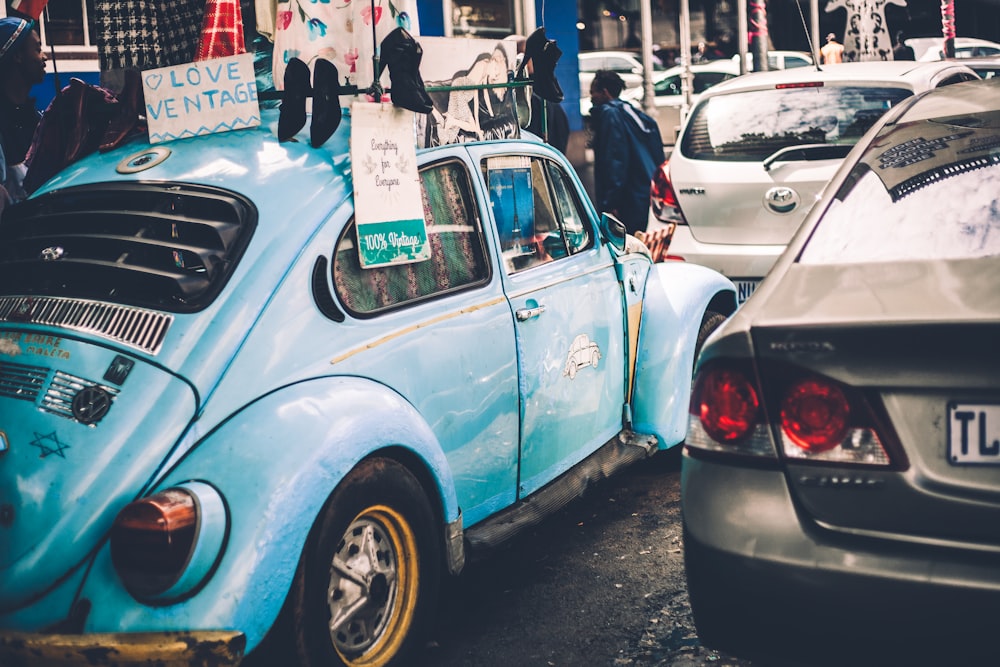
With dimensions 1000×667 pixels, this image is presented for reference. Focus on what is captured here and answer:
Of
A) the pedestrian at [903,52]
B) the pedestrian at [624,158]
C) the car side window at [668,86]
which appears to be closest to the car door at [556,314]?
the pedestrian at [624,158]

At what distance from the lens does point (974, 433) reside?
2342 mm

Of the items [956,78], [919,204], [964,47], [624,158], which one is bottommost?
[624,158]

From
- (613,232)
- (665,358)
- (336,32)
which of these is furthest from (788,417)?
(613,232)

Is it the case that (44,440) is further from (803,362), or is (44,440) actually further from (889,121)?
(889,121)

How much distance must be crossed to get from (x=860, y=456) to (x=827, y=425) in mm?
96

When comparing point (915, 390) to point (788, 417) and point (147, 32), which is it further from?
point (147, 32)

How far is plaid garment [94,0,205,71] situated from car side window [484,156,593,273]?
4.32ft

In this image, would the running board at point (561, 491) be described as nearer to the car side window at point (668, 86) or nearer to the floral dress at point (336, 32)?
the floral dress at point (336, 32)

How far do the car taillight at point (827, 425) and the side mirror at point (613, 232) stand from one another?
2.44 meters

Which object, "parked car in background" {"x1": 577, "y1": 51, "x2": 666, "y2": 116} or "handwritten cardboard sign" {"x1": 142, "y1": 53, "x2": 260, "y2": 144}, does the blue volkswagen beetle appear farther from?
"parked car in background" {"x1": 577, "y1": 51, "x2": 666, "y2": 116}

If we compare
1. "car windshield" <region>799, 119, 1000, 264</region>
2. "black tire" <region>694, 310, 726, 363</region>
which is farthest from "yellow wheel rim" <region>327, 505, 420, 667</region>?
"black tire" <region>694, 310, 726, 363</region>

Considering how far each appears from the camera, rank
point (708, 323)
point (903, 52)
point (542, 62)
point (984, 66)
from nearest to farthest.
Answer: point (542, 62)
point (708, 323)
point (984, 66)
point (903, 52)

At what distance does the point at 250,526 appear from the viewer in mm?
2789

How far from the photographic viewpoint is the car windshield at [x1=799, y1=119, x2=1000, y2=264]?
274 cm
